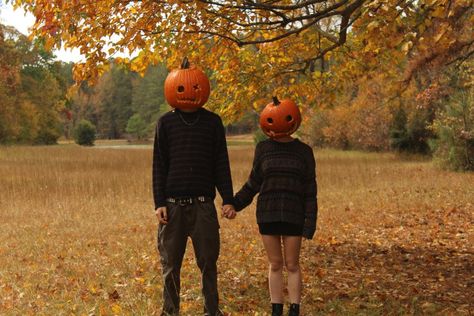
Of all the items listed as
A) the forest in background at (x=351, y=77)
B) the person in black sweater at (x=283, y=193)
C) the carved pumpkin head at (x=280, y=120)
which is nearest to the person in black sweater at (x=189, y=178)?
the person in black sweater at (x=283, y=193)

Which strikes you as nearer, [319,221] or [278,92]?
[278,92]

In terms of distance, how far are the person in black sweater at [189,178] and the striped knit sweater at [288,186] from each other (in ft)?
1.00

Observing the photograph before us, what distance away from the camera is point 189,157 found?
460cm

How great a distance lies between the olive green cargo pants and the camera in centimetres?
460

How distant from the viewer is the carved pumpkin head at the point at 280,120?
190 inches

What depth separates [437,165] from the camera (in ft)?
75.8

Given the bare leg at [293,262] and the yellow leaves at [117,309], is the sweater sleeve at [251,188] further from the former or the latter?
the yellow leaves at [117,309]

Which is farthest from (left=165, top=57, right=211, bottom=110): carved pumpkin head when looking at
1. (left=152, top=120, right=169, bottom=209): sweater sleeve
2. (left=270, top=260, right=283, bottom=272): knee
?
(left=270, top=260, right=283, bottom=272): knee

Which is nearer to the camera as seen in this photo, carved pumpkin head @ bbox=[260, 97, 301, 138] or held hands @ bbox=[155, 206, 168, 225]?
held hands @ bbox=[155, 206, 168, 225]

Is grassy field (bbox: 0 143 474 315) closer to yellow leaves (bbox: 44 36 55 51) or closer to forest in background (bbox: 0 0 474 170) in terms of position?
forest in background (bbox: 0 0 474 170)

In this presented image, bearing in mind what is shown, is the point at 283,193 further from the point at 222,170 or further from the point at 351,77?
the point at 351,77

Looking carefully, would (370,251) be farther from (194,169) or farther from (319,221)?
(194,169)

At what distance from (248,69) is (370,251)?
3.32 metres

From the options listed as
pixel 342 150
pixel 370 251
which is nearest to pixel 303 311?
pixel 370 251
